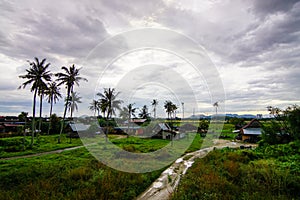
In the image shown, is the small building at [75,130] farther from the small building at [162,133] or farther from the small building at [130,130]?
the small building at [162,133]

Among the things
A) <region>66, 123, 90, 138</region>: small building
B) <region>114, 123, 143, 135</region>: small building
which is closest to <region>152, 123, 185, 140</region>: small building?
<region>114, 123, 143, 135</region>: small building

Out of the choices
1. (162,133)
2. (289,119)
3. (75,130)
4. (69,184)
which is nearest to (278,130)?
(289,119)

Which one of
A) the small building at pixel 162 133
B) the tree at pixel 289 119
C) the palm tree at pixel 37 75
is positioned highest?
the palm tree at pixel 37 75

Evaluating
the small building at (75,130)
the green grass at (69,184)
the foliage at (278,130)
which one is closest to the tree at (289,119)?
the foliage at (278,130)

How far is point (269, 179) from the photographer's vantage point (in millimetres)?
8102

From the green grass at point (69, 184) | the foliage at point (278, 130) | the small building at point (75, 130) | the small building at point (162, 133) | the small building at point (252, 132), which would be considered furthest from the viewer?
the small building at point (162, 133)

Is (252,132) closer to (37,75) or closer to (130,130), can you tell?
(130,130)

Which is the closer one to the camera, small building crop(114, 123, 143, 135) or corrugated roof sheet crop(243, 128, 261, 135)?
corrugated roof sheet crop(243, 128, 261, 135)

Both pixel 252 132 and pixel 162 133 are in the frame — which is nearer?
pixel 252 132

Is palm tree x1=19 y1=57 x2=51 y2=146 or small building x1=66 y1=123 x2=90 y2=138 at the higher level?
palm tree x1=19 y1=57 x2=51 y2=146

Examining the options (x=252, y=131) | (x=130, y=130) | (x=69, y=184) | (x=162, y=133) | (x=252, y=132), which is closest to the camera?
(x=69, y=184)

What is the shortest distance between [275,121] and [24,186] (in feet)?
87.7

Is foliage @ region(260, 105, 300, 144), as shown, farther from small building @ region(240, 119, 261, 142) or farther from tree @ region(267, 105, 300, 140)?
small building @ region(240, 119, 261, 142)

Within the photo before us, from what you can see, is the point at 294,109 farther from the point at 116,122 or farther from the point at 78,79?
the point at 116,122
